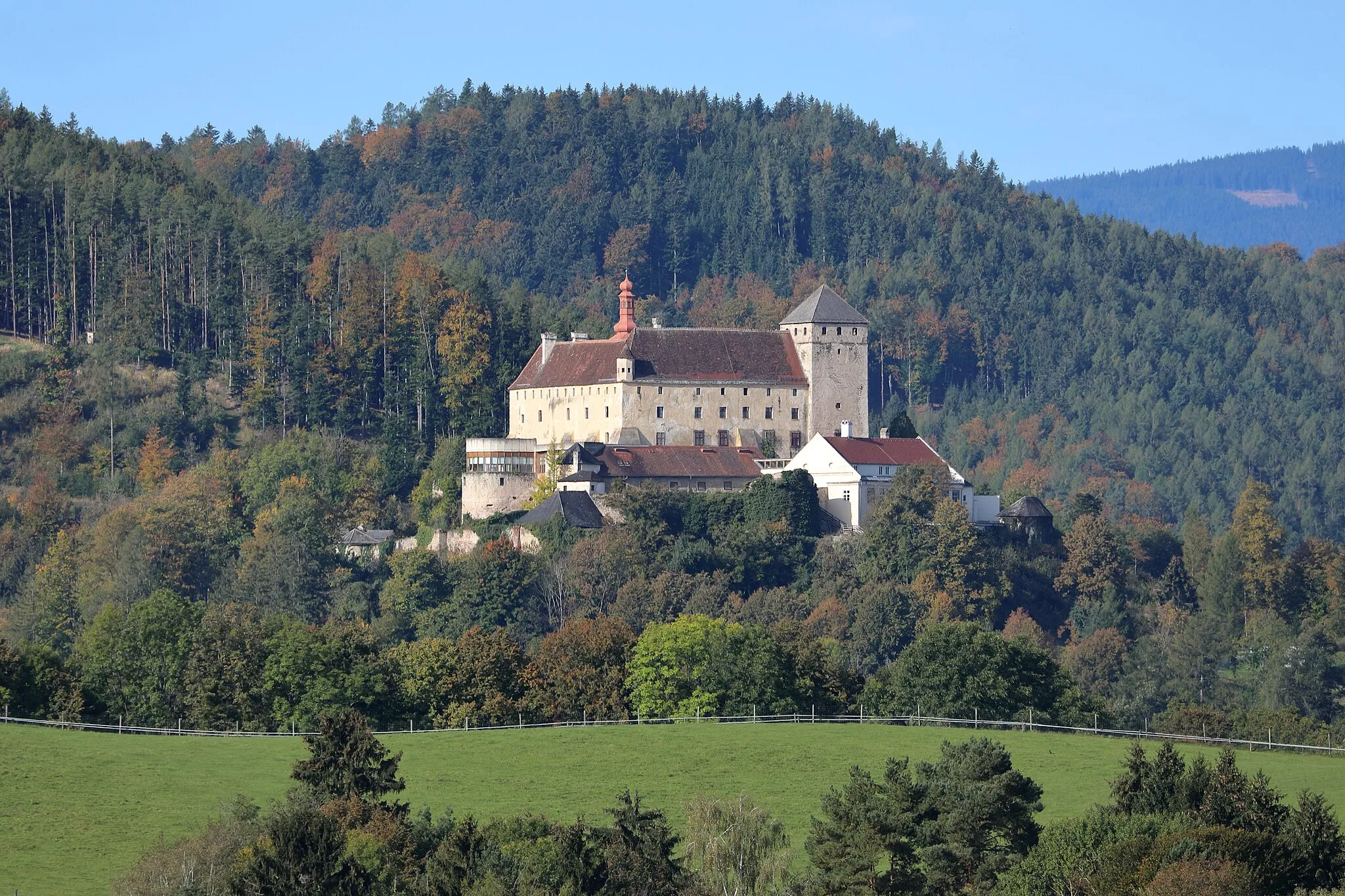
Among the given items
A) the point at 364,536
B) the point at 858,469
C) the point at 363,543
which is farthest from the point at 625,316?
the point at 858,469

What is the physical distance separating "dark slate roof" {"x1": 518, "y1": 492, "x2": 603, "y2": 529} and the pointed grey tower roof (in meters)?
13.4

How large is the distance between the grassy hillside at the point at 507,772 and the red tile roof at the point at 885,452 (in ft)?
89.4

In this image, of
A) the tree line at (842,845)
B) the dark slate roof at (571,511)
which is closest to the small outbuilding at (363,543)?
the dark slate roof at (571,511)

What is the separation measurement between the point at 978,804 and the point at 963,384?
10721cm

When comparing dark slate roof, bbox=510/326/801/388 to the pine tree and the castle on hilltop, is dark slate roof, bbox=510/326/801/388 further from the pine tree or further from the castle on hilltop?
the pine tree

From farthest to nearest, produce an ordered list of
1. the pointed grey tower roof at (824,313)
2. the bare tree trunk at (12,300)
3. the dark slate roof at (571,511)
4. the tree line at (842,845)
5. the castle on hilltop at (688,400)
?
1. the bare tree trunk at (12,300)
2. the pointed grey tower roof at (824,313)
3. the castle on hilltop at (688,400)
4. the dark slate roof at (571,511)
5. the tree line at (842,845)

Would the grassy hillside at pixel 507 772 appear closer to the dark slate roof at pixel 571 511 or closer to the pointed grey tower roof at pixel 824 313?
the dark slate roof at pixel 571 511

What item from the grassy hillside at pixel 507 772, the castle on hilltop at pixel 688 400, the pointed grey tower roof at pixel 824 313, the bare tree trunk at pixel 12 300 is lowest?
the grassy hillside at pixel 507 772

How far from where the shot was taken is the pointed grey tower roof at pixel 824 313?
99.5 metres

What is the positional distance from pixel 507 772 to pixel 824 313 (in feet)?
141

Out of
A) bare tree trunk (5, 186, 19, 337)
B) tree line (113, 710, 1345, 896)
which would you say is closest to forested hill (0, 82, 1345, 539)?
bare tree trunk (5, 186, 19, 337)

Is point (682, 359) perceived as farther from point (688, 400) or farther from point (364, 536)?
point (364, 536)

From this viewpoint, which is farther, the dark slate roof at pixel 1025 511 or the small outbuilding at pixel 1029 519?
the dark slate roof at pixel 1025 511

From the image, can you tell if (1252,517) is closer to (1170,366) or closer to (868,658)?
(868,658)
